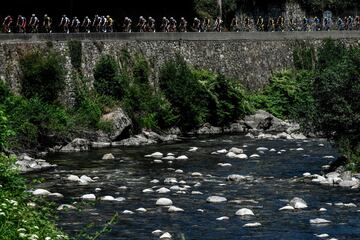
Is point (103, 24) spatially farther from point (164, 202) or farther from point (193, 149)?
point (164, 202)

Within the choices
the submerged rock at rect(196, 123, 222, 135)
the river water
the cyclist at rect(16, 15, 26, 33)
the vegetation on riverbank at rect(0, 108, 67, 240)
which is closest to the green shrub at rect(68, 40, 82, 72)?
the cyclist at rect(16, 15, 26, 33)

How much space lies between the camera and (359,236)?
23984 millimetres

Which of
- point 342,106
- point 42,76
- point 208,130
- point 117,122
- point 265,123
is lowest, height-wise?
point 208,130

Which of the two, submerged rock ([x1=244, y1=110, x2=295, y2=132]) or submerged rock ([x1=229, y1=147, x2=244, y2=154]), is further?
submerged rock ([x1=244, y1=110, x2=295, y2=132])

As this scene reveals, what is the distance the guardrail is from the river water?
9.21 m

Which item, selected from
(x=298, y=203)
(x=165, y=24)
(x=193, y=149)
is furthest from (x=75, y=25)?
(x=298, y=203)

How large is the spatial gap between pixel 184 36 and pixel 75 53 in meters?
11.6

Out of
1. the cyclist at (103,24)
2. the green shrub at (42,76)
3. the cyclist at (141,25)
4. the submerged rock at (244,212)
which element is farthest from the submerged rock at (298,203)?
the cyclist at (141,25)

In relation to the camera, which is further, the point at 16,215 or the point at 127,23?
the point at 127,23

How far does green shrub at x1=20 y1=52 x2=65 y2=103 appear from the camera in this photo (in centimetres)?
4809

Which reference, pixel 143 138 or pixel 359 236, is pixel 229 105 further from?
pixel 359 236

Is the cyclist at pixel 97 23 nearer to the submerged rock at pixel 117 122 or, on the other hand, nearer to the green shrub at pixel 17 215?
Answer: the submerged rock at pixel 117 122

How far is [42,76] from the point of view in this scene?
48625mm

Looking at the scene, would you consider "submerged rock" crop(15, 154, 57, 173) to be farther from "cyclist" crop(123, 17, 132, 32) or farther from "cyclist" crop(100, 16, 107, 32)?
"cyclist" crop(123, 17, 132, 32)
